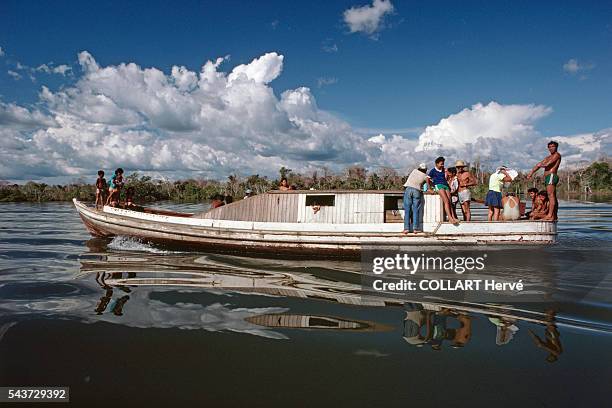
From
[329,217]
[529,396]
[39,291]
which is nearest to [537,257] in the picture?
[329,217]

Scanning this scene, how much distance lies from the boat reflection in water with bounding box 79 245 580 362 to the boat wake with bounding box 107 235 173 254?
154 centimetres

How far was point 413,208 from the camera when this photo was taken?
10578 millimetres

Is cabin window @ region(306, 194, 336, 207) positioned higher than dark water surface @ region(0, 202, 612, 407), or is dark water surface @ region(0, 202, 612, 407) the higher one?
cabin window @ region(306, 194, 336, 207)

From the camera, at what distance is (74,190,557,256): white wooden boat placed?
34.7ft

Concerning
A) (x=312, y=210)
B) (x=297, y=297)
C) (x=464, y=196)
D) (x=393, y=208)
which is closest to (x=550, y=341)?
(x=297, y=297)

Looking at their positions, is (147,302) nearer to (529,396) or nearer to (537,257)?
(529,396)

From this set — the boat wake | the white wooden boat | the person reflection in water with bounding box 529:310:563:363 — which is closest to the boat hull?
the white wooden boat

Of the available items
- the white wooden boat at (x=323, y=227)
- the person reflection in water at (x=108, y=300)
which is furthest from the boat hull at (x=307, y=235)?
the person reflection in water at (x=108, y=300)

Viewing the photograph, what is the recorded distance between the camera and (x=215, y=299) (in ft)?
22.7

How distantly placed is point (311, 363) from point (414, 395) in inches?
48.1

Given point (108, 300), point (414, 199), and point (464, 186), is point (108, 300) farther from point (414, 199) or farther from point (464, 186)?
point (464, 186)

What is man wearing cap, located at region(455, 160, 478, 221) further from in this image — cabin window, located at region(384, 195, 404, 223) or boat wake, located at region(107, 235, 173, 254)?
boat wake, located at region(107, 235, 173, 254)

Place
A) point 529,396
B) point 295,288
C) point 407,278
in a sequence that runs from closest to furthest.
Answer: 1. point 529,396
2. point 295,288
3. point 407,278

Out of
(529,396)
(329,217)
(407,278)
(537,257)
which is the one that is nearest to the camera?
(529,396)
